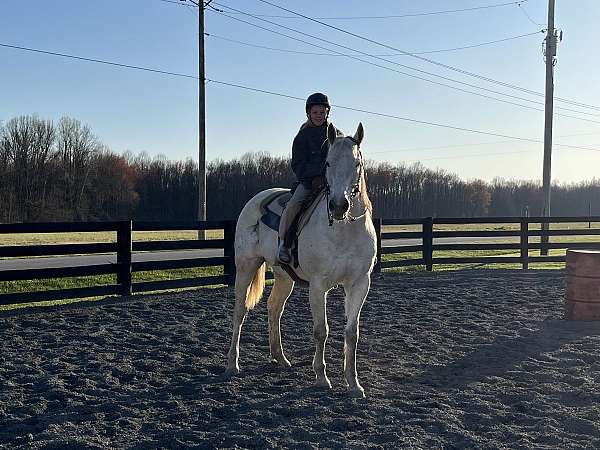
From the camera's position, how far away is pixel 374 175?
6406 cm

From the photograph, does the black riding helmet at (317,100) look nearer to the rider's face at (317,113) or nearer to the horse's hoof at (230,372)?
the rider's face at (317,113)

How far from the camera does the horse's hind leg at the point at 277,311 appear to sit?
228 inches

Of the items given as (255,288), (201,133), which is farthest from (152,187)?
(255,288)

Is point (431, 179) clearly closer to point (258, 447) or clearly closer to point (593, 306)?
point (593, 306)

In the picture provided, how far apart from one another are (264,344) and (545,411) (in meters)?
3.24

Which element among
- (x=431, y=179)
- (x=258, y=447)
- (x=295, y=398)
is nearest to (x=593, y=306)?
(x=295, y=398)

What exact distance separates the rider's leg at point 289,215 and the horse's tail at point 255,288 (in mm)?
850

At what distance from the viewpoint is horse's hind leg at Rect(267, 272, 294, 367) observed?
5.79 metres

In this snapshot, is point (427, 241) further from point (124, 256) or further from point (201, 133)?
point (201, 133)

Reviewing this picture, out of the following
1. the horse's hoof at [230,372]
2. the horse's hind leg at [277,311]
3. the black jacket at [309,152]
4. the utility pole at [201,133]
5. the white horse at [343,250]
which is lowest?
the horse's hoof at [230,372]

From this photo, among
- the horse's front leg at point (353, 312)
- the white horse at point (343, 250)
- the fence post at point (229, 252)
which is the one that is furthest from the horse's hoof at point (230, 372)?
the fence post at point (229, 252)

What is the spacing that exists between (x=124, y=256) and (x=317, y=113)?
5.47 meters

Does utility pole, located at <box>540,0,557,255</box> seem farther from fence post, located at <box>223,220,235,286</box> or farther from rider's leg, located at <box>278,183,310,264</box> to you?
rider's leg, located at <box>278,183,310,264</box>

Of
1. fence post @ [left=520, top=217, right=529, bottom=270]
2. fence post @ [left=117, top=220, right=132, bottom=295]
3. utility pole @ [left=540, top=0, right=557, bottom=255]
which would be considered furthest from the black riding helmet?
utility pole @ [left=540, top=0, right=557, bottom=255]
